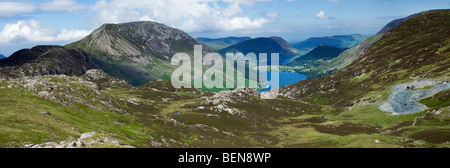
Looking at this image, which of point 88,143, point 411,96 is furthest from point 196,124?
point 411,96

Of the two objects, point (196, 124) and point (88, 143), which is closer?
point (88, 143)

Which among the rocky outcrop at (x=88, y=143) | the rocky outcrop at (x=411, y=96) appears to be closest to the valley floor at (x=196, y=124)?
the rocky outcrop at (x=88, y=143)

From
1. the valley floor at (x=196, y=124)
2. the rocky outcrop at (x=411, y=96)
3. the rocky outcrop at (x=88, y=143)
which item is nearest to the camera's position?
the rocky outcrop at (x=88, y=143)

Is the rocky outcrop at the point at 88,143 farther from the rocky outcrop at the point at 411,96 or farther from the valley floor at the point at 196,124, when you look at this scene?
the rocky outcrop at the point at 411,96

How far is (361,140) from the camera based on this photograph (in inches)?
4134

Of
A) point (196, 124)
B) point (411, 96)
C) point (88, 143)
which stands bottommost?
point (196, 124)

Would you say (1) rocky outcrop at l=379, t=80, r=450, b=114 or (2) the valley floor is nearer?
(2) the valley floor

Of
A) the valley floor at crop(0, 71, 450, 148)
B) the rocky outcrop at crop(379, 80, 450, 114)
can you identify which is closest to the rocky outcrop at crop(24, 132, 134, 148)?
the valley floor at crop(0, 71, 450, 148)

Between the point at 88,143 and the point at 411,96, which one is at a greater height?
the point at 88,143

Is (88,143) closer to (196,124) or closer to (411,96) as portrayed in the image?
(196,124)

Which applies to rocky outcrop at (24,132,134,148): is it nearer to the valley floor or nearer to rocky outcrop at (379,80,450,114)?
the valley floor

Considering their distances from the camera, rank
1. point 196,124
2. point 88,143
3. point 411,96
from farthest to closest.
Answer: point 411,96 < point 196,124 < point 88,143
